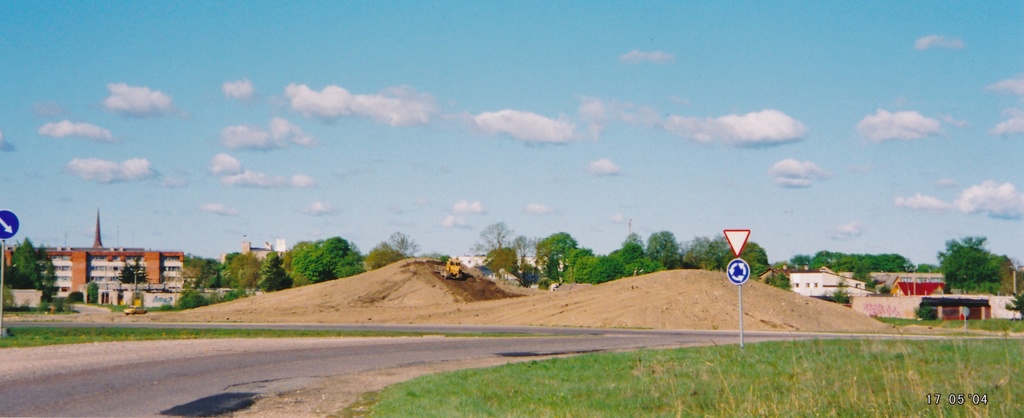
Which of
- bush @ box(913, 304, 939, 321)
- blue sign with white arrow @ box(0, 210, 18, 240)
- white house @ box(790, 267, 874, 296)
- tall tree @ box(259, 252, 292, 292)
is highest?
blue sign with white arrow @ box(0, 210, 18, 240)

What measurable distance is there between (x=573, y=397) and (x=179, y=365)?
1004cm

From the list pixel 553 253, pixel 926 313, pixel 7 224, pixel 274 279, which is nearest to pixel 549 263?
pixel 553 253

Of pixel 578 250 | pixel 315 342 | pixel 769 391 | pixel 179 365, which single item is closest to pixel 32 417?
pixel 179 365

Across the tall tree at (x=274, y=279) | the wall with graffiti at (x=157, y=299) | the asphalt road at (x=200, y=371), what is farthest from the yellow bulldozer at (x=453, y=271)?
the asphalt road at (x=200, y=371)

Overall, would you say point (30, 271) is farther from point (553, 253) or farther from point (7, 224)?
point (7, 224)

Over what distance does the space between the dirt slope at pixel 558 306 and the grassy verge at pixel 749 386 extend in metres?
30.2

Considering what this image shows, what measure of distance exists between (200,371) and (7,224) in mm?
10303

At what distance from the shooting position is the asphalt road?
545 inches

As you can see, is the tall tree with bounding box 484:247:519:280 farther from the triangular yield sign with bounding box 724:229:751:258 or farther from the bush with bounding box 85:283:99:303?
the triangular yield sign with bounding box 724:229:751:258

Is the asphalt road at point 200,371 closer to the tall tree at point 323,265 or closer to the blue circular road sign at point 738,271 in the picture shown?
the blue circular road sign at point 738,271

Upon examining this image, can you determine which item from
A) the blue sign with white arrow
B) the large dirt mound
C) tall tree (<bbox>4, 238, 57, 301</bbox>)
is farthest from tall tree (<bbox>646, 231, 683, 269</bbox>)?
the blue sign with white arrow

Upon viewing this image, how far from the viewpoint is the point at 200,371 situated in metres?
18.8

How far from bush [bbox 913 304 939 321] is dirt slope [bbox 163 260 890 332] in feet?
80.7

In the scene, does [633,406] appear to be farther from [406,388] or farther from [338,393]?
[338,393]
